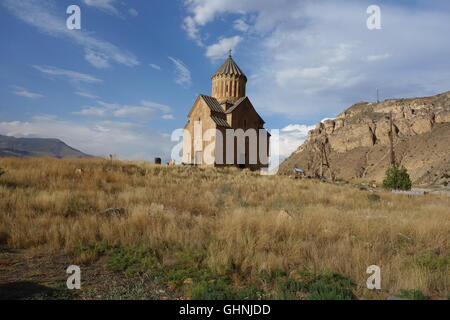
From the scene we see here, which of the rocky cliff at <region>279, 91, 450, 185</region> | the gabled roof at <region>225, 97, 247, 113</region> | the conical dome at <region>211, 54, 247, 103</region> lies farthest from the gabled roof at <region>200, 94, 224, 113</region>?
the rocky cliff at <region>279, 91, 450, 185</region>

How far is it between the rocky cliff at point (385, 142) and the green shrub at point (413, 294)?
59.4 m

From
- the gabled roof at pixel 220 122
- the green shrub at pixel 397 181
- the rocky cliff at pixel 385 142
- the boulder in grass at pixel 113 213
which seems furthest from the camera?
the rocky cliff at pixel 385 142

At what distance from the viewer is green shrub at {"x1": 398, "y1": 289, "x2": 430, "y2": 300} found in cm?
300

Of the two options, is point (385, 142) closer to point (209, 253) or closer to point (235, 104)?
point (235, 104)

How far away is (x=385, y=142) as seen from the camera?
292ft

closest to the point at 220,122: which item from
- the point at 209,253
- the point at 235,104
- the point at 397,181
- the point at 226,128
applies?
the point at 226,128

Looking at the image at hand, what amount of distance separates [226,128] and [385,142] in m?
85.4

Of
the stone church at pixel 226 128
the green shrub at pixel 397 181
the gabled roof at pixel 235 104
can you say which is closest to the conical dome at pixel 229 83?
the stone church at pixel 226 128

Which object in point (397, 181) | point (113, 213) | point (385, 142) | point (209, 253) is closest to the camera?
point (209, 253)

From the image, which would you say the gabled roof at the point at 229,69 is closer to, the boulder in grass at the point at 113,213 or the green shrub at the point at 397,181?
the green shrub at the point at 397,181

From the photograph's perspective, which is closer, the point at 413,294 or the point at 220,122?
the point at 413,294

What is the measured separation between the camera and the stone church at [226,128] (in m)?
24.5

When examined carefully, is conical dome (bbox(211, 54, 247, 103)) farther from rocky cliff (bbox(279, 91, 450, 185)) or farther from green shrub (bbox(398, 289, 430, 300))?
rocky cliff (bbox(279, 91, 450, 185))
